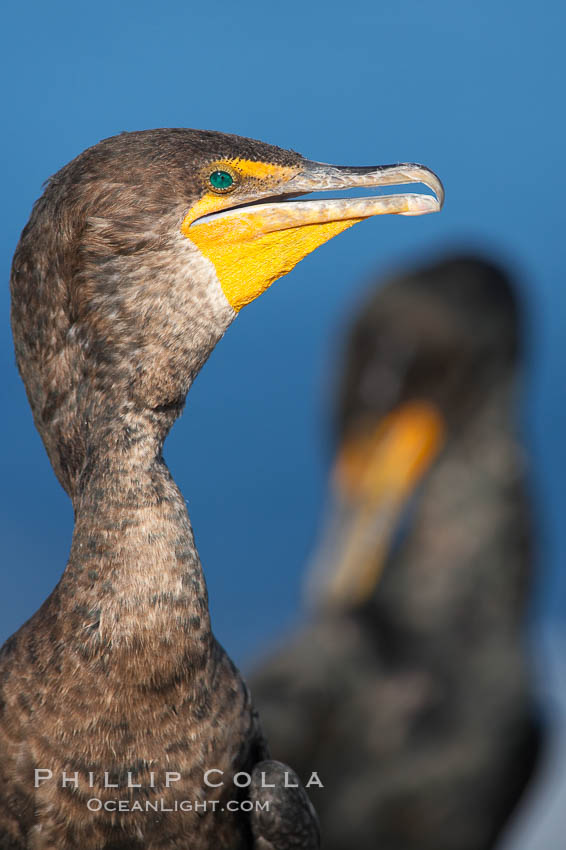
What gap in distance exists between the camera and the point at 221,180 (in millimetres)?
1909

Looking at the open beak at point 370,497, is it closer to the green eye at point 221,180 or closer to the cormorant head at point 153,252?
the cormorant head at point 153,252

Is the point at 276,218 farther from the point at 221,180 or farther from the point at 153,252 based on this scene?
the point at 153,252

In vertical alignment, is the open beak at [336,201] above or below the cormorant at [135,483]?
above

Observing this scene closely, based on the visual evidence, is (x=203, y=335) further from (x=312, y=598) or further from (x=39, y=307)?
(x=312, y=598)

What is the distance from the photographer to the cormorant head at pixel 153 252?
1851mm

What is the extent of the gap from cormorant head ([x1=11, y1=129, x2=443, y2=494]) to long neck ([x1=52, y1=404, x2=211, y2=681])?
0.08 metres

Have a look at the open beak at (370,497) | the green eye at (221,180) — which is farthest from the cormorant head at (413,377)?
the green eye at (221,180)

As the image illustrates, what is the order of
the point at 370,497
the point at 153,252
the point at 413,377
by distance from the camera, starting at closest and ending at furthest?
1. the point at 153,252
2. the point at 370,497
3. the point at 413,377

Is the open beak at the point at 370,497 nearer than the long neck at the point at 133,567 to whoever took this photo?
No

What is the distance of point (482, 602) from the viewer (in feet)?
15.5

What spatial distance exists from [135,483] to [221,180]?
0.64 meters

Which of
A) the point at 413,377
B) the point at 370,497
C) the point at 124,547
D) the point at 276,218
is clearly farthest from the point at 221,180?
the point at 413,377

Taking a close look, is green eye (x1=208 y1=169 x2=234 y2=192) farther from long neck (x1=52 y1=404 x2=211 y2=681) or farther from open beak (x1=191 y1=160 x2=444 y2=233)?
long neck (x1=52 y1=404 x2=211 y2=681)

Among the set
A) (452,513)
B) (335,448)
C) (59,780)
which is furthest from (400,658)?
(59,780)
